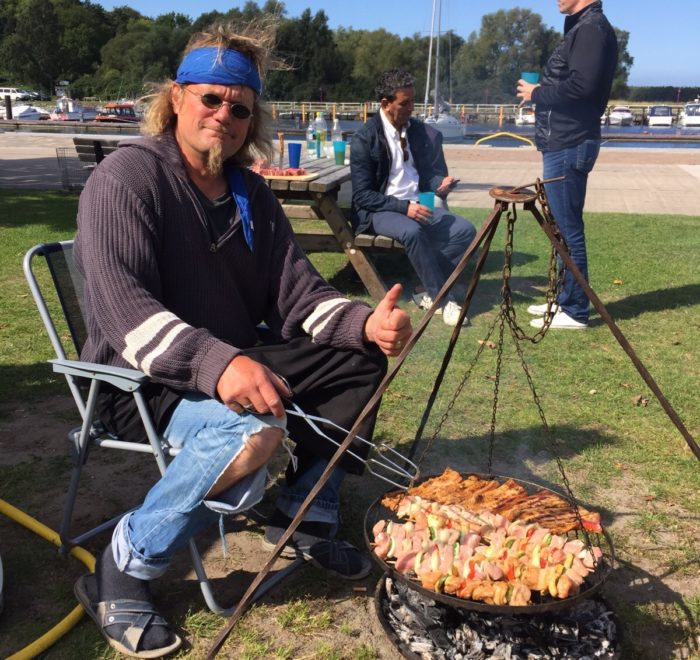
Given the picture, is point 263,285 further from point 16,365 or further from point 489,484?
point 16,365

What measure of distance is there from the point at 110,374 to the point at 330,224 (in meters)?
3.62

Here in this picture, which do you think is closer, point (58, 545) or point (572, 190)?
point (58, 545)

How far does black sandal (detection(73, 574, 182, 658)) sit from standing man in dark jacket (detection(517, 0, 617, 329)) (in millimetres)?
3286

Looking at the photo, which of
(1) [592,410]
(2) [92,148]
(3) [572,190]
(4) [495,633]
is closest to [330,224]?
(3) [572,190]

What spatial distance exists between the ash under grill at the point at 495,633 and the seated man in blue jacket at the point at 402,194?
3.32 metres

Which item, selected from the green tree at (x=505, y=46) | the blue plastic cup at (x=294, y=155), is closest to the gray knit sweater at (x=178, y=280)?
the blue plastic cup at (x=294, y=155)

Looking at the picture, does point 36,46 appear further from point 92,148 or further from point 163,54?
point 92,148

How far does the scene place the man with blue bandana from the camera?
203 centimetres

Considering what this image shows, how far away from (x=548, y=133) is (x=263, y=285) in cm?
317

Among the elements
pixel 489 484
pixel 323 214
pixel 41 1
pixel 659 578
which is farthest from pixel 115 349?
pixel 41 1

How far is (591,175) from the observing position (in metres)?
14.1

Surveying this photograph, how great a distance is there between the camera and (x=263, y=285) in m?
2.61

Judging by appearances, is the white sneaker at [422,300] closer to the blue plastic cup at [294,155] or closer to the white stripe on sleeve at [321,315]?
the blue plastic cup at [294,155]

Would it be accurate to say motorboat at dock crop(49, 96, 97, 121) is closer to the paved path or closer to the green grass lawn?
the paved path
